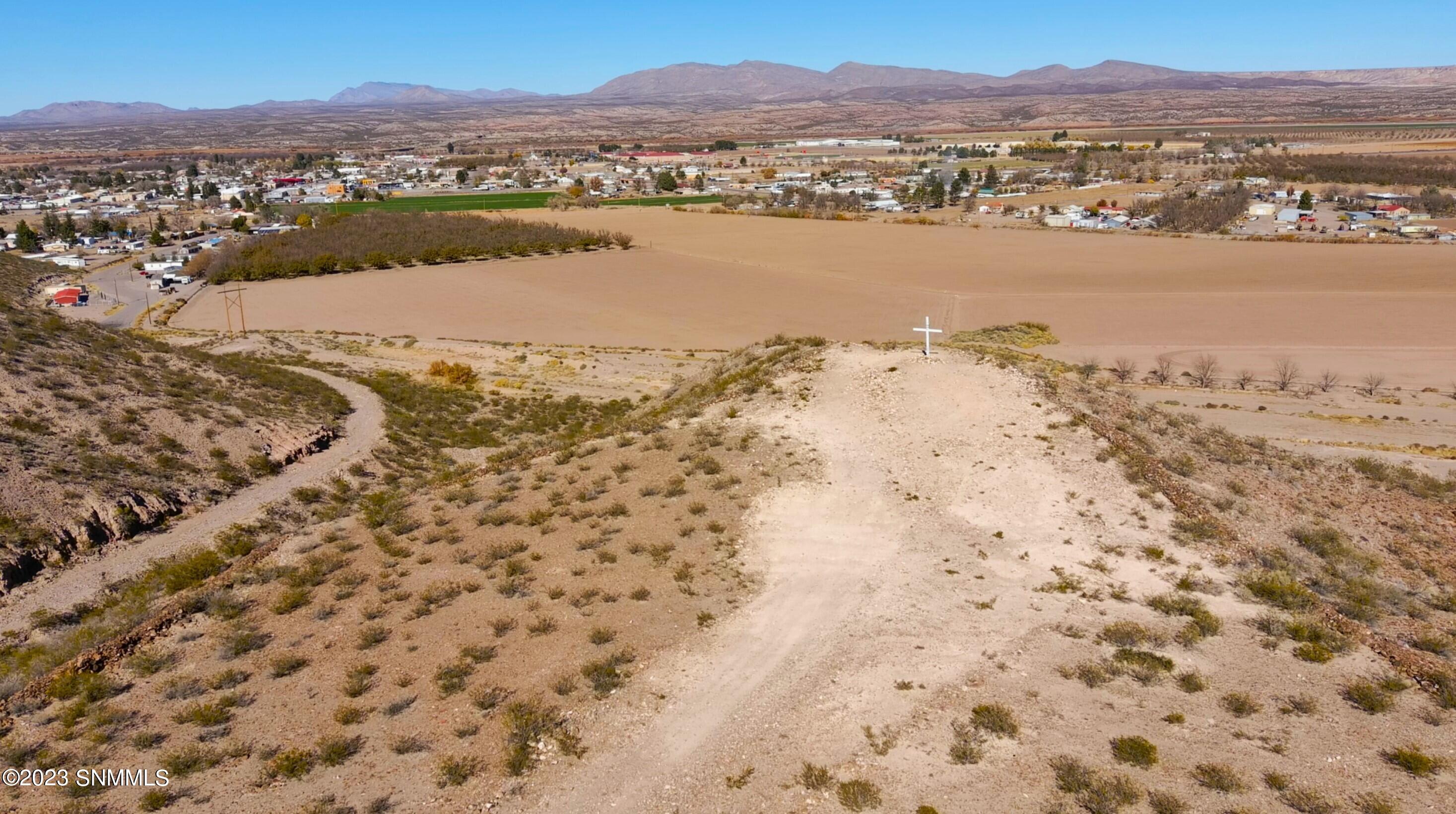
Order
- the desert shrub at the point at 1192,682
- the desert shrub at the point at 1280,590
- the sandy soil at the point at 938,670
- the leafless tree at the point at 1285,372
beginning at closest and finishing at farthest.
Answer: the sandy soil at the point at 938,670
the desert shrub at the point at 1192,682
the desert shrub at the point at 1280,590
the leafless tree at the point at 1285,372

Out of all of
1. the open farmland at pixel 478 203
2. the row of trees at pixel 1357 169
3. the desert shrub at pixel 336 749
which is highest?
the row of trees at pixel 1357 169

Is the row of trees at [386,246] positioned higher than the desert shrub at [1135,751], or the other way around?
the row of trees at [386,246]

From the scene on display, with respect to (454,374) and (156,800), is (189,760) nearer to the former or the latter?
(156,800)

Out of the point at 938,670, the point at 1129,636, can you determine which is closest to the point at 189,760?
the point at 938,670

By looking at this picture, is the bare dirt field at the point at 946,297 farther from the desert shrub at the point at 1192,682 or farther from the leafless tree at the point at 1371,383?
the desert shrub at the point at 1192,682

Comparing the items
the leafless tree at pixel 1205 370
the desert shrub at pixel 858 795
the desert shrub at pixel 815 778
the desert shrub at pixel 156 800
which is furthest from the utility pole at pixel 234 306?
the desert shrub at pixel 858 795

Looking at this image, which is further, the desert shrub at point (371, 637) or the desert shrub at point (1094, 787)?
the desert shrub at point (371, 637)

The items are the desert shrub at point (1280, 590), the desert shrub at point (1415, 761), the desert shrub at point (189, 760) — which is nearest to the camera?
the desert shrub at point (1415, 761)
